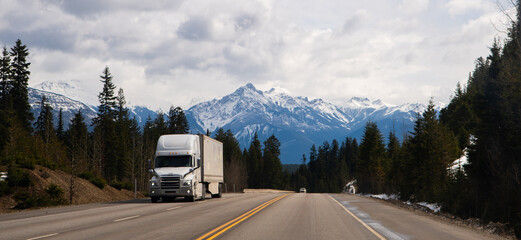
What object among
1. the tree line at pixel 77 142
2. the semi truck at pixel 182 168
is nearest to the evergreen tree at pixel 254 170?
the tree line at pixel 77 142

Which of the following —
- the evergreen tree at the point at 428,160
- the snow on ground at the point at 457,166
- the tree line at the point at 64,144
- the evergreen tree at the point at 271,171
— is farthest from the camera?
the evergreen tree at the point at 271,171

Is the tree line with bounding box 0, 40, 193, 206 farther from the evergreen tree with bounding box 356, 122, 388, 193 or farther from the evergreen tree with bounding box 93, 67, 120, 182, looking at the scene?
the evergreen tree with bounding box 356, 122, 388, 193

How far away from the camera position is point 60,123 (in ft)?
321

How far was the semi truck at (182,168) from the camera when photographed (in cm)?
2658

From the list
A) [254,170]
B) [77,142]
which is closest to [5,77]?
[77,142]

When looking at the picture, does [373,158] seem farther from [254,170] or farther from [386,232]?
[386,232]

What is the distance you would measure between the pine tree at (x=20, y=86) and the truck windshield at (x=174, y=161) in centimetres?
4948

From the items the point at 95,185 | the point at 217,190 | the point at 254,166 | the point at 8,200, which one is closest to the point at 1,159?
the point at 8,200

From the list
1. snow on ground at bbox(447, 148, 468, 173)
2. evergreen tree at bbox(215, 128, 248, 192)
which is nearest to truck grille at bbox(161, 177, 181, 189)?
snow on ground at bbox(447, 148, 468, 173)

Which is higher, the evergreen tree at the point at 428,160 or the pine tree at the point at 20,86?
the pine tree at the point at 20,86

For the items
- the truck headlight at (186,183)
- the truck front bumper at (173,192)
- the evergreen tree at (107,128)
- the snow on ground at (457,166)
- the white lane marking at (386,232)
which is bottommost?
the white lane marking at (386,232)

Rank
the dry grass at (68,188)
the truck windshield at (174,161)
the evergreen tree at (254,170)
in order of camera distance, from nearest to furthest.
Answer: the truck windshield at (174,161) < the dry grass at (68,188) < the evergreen tree at (254,170)

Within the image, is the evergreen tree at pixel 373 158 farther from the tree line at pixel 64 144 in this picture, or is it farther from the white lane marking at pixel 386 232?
the white lane marking at pixel 386 232

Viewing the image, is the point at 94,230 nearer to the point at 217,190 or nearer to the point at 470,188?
the point at 217,190
